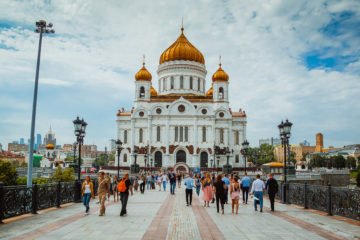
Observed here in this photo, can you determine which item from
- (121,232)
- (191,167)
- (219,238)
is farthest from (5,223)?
(191,167)

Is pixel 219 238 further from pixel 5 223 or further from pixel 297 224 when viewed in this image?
pixel 5 223

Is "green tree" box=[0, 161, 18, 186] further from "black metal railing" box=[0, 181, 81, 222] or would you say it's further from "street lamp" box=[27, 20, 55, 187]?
"black metal railing" box=[0, 181, 81, 222]

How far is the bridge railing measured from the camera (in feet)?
41.6

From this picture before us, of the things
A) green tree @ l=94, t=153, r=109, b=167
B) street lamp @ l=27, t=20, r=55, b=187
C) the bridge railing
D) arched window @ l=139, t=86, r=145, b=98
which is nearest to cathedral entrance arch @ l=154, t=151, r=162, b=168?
arched window @ l=139, t=86, r=145, b=98

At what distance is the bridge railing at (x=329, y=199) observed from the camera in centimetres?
1268

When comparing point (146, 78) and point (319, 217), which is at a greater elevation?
point (146, 78)

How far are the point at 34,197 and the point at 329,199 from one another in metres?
11.6

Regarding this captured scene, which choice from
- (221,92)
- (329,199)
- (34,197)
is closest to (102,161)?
(221,92)

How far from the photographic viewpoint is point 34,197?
45.7 ft

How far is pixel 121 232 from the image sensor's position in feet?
33.2

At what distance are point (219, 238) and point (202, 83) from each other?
65.1 metres

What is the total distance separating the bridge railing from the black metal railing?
11.2 m

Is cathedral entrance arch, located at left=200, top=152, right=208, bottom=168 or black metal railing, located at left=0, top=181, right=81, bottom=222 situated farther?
cathedral entrance arch, located at left=200, top=152, right=208, bottom=168

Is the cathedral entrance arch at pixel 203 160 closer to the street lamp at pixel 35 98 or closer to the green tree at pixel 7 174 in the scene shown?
the green tree at pixel 7 174
